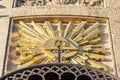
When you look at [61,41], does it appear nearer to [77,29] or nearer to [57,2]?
[77,29]

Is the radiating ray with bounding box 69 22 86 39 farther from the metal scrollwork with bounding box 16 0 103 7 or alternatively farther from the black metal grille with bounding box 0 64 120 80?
the black metal grille with bounding box 0 64 120 80

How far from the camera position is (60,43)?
9289 mm

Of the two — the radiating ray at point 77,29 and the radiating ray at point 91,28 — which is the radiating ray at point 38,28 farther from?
the radiating ray at point 91,28

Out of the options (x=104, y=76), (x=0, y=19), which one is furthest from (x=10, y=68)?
(x=104, y=76)

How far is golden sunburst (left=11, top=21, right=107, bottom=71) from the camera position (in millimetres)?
9062

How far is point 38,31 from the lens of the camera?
9578 mm

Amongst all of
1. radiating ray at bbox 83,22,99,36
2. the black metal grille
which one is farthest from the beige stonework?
the black metal grille

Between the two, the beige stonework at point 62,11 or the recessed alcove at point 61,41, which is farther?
the beige stonework at point 62,11

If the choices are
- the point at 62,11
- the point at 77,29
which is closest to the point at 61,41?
the point at 77,29

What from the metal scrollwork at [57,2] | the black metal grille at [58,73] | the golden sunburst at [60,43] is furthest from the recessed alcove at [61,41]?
the black metal grille at [58,73]

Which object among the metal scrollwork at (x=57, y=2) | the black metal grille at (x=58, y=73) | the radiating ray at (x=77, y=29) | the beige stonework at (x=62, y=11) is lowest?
the black metal grille at (x=58, y=73)

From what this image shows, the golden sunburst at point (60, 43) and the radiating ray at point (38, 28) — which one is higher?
the radiating ray at point (38, 28)

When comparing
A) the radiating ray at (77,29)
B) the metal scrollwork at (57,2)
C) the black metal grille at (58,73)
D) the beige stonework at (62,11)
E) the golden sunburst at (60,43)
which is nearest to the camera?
the black metal grille at (58,73)

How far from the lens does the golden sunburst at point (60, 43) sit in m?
9.06
